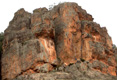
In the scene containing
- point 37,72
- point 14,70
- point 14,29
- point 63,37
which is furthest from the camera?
point 14,29

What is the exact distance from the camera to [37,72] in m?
28.2

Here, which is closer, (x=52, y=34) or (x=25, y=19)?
(x=52, y=34)

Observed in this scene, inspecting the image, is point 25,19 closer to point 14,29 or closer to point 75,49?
point 14,29

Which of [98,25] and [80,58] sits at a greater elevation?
[98,25]

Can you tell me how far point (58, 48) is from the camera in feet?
107

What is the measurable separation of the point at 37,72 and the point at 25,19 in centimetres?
1104

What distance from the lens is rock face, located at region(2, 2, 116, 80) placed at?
28672mm

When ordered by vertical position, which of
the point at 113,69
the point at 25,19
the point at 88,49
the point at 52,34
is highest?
the point at 25,19

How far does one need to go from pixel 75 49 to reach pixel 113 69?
7138mm

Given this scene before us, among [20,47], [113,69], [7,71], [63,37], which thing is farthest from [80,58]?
[7,71]

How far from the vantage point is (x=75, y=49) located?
1268 inches

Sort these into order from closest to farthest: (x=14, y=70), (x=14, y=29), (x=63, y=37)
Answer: (x=14, y=70), (x=63, y=37), (x=14, y=29)

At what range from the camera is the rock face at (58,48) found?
28.7 metres

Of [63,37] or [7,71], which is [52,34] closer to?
[63,37]
